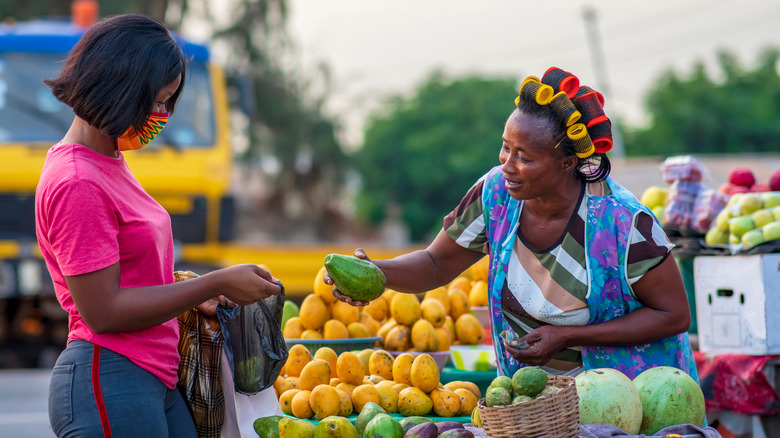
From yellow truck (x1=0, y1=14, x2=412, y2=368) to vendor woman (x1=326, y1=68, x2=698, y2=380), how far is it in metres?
5.61

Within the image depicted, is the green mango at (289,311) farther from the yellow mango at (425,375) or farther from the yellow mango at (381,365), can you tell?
the yellow mango at (425,375)

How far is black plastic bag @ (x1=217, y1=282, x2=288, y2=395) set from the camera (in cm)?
281

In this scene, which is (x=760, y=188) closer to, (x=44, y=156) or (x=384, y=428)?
(x=384, y=428)

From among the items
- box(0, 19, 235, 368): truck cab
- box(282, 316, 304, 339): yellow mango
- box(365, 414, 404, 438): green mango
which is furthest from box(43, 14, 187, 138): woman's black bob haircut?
box(0, 19, 235, 368): truck cab

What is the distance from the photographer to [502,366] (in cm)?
304

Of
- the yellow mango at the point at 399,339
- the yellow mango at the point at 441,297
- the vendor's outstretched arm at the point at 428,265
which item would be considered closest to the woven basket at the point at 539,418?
the vendor's outstretched arm at the point at 428,265

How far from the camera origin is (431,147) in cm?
3553

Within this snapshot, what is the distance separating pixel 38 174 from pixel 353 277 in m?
6.62

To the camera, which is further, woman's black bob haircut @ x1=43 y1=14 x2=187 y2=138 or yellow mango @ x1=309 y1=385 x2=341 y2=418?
yellow mango @ x1=309 y1=385 x2=341 y2=418

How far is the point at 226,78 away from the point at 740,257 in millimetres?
6810

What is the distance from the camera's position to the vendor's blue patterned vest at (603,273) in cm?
283

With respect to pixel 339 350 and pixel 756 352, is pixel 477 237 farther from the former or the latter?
pixel 756 352

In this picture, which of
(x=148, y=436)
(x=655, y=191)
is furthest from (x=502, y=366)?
(x=655, y=191)

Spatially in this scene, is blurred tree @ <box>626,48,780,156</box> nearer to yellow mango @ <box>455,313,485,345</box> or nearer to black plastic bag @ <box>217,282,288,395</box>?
yellow mango @ <box>455,313,485,345</box>
